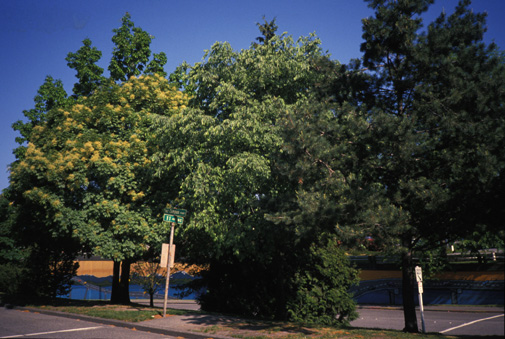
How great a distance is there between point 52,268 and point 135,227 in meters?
10.1

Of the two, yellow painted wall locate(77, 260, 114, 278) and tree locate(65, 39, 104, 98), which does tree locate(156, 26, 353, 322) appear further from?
yellow painted wall locate(77, 260, 114, 278)

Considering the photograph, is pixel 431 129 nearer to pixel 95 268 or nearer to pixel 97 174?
pixel 97 174

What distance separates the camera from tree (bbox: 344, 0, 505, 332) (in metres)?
8.98

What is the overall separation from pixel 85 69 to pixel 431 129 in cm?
1805

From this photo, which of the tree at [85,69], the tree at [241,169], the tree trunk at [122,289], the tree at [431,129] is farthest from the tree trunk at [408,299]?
the tree at [85,69]

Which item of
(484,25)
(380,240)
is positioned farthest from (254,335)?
(484,25)

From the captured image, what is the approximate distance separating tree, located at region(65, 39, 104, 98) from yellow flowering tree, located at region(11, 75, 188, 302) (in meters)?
4.25

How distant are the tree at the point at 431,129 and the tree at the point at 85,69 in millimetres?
15582

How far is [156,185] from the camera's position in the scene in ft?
53.5

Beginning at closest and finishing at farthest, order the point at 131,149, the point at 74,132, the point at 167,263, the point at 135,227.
A: 1. the point at 167,263
2. the point at 135,227
3. the point at 131,149
4. the point at 74,132

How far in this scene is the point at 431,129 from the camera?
1019cm

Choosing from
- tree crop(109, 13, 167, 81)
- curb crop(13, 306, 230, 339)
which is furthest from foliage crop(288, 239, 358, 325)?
tree crop(109, 13, 167, 81)

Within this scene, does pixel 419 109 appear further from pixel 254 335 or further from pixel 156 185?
pixel 156 185

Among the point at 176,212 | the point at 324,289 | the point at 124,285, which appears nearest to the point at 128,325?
the point at 176,212
